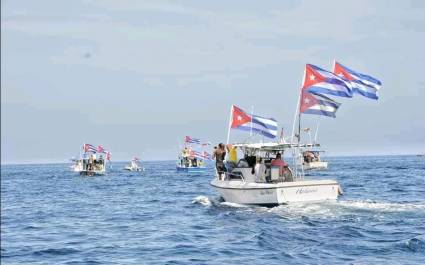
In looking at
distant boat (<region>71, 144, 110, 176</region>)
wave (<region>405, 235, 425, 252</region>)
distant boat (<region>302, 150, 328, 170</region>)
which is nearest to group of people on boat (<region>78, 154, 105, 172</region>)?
distant boat (<region>71, 144, 110, 176</region>)

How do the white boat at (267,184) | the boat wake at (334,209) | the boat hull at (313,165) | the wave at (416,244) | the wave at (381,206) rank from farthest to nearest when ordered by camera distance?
1. the boat hull at (313,165)
2. the white boat at (267,184)
3. the wave at (381,206)
4. the boat wake at (334,209)
5. the wave at (416,244)

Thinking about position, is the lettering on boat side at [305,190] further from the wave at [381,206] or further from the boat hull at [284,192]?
the wave at [381,206]

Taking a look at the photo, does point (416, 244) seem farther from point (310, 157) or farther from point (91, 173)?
point (310, 157)

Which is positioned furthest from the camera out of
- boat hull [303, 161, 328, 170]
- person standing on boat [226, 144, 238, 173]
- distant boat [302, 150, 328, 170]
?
distant boat [302, 150, 328, 170]

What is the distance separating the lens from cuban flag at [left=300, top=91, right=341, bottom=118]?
1120 inches

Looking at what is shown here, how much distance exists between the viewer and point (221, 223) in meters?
23.3

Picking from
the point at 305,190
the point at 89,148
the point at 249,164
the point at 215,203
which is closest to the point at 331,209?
the point at 305,190

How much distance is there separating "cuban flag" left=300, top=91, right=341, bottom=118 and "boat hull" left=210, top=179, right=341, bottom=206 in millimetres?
3382

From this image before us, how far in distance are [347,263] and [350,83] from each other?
51.3 feet

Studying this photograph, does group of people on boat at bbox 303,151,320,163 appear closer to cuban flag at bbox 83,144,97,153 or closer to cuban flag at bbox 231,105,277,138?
cuban flag at bbox 83,144,97,153

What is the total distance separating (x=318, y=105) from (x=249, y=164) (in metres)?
4.54

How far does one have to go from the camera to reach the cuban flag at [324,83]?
28109mm

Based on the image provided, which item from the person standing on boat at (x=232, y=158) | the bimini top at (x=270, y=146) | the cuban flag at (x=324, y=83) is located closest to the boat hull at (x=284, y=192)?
the bimini top at (x=270, y=146)

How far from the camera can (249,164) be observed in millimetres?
30000
